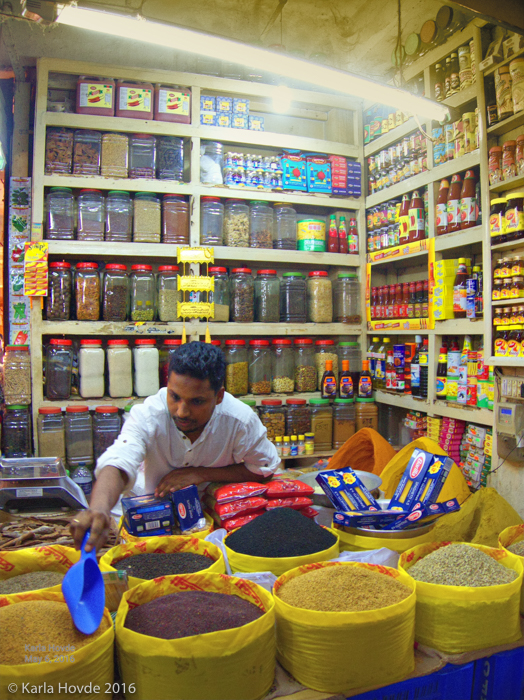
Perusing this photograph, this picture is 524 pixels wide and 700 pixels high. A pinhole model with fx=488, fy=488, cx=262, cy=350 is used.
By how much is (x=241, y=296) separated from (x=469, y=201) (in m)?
1.41

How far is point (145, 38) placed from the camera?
1.92m

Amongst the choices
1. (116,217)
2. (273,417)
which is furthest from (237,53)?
(273,417)

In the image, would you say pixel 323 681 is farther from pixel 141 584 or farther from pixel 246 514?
pixel 246 514

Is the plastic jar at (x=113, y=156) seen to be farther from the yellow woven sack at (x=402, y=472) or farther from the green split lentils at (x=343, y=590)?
the green split lentils at (x=343, y=590)

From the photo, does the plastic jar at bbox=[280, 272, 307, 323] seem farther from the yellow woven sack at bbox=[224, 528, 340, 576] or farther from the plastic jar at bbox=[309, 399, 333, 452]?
the yellow woven sack at bbox=[224, 528, 340, 576]

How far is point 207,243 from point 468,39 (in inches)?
70.2

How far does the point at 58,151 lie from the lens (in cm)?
286

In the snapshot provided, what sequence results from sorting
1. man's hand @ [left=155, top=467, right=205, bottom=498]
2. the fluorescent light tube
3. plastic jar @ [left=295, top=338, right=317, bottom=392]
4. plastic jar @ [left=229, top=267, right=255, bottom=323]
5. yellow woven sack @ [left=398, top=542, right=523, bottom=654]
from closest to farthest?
1. yellow woven sack @ [left=398, top=542, right=523, bottom=654]
2. man's hand @ [left=155, top=467, right=205, bottom=498]
3. the fluorescent light tube
4. plastic jar @ [left=229, top=267, right=255, bottom=323]
5. plastic jar @ [left=295, top=338, right=317, bottom=392]

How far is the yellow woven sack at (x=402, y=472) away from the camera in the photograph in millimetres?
1859

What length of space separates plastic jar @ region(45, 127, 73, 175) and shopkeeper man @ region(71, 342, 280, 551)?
1848 millimetres

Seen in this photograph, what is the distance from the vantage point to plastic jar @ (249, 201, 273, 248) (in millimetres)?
3201

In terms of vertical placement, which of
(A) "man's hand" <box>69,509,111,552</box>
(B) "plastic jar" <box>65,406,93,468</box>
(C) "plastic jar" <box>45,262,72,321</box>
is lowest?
(B) "plastic jar" <box>65,406,93,468</box>

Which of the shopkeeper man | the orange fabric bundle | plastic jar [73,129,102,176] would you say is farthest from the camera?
plastic jar [73,129,102,176]

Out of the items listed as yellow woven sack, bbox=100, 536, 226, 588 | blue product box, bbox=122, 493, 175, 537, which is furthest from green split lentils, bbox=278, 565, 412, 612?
blue product box, bbox=122, 493, 175, 537
